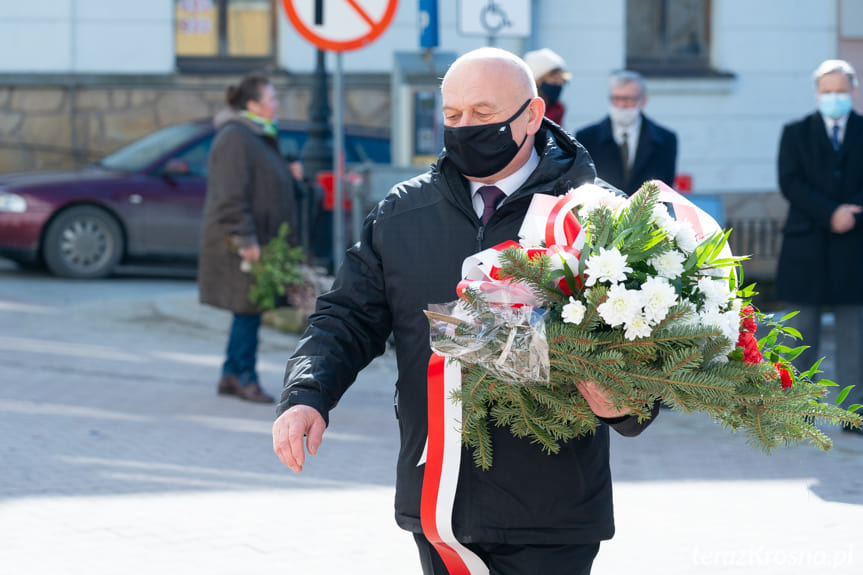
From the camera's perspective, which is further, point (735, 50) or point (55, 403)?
point (735, 50)

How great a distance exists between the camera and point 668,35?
54.7 feet

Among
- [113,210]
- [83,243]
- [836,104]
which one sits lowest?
[83,243]

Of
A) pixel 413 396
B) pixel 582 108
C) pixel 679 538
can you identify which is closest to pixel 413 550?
pixel 679 538

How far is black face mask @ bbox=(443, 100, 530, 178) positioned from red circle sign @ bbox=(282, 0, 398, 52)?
5.22m

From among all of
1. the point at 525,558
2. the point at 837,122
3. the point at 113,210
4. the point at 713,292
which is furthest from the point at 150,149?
the point at 713,292

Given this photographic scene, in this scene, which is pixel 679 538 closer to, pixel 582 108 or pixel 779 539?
pixel 779 539

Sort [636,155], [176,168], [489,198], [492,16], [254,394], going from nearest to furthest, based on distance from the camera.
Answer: [489,198] → [636,155] → [254,394] → [492,16] → [176,168]

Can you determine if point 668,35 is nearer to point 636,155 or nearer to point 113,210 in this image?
point 113,210

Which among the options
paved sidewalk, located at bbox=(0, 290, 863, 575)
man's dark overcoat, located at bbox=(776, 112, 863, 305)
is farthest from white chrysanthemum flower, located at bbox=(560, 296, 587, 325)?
man's dark overcoat, located at bbox=(776, 112, 863, 305)

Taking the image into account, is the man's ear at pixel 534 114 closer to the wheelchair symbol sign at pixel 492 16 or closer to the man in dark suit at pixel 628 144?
the man in dark suit at pixel 628 144

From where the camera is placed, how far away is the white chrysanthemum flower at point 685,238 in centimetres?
279

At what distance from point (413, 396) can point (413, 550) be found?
6.77ft

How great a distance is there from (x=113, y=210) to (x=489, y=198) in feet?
35.5

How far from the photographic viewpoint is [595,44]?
1623 cm
